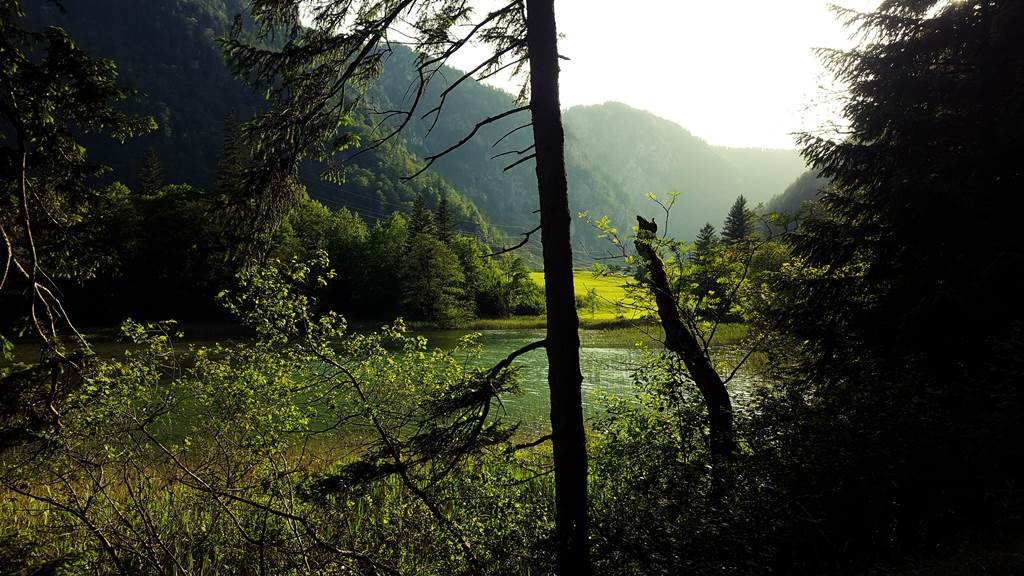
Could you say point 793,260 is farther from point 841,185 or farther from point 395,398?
point 395,398

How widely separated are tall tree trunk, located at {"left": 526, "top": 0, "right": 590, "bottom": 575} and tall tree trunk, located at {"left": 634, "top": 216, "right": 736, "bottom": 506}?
6.94ft

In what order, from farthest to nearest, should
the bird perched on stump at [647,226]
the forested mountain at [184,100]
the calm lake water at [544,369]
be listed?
the forested mountain at [184,100]
the calm lake water at [544,369]
the bird perched on stump at [647,226]

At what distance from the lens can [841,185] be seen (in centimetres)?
739

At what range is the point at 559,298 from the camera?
145 inches

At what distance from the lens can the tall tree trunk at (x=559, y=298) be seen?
359 centimetres

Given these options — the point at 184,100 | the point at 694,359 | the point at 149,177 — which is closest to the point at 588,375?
the point at 694,359

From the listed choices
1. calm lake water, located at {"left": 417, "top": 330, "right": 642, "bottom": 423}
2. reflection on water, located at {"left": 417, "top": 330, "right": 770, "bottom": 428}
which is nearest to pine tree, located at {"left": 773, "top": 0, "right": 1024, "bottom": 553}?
reflection on water, located at {"left": 417, "top": 330, "right": 770, "bottom": 428}

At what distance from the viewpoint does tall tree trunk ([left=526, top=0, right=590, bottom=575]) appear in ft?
11.8

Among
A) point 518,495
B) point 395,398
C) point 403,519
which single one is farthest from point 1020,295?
point 395,398

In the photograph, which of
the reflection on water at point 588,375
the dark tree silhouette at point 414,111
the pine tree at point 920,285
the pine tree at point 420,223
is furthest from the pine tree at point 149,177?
the pine tree at point 920,285

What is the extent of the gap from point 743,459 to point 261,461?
252 inches

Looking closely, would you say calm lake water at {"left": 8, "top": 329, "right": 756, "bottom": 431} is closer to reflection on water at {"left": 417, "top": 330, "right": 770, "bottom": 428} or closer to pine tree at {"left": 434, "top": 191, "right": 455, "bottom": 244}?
reflection on water at {"left": 417, "top": 330, "right": 770, "bottom": 428}

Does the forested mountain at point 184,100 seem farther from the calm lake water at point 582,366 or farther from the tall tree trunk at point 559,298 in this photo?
the tall tree trunk at point 559,298

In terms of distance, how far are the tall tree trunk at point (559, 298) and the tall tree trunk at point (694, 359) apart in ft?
6.94
